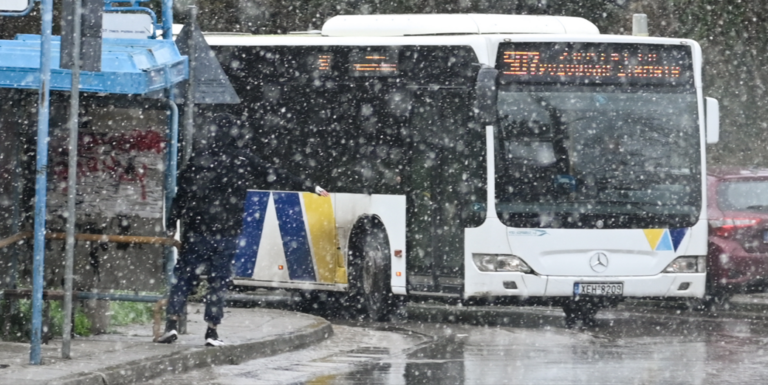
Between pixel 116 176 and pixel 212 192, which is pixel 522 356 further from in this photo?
pixel 116 176

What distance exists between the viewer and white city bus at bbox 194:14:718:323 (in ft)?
45.2

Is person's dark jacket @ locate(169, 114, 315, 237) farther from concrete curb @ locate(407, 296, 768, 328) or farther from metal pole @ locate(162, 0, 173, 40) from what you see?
concrete curb @ locate(407, 296, 768, 328)

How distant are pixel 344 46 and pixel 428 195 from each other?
196 cm

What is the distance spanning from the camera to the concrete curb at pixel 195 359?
906 cm

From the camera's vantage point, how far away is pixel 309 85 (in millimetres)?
15453

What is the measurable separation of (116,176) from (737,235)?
7.40 meters

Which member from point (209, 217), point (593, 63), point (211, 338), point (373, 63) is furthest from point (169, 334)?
point (593, 63)

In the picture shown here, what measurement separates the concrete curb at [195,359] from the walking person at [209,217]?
0.18 meters

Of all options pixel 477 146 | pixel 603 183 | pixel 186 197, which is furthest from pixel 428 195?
pixel 186 197

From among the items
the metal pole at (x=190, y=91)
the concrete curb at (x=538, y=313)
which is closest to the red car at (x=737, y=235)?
the concrete curb at (x=538, y=313)

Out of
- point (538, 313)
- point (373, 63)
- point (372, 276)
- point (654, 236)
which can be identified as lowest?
point (538, 313)

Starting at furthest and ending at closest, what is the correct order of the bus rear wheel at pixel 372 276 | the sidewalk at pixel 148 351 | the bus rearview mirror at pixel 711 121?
the bus rear wheel at pixel 372 276
the bus rearview mirror at pixel 711 121
the sidewalk at pixel 148 351

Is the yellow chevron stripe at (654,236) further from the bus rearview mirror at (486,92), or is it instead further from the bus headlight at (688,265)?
the bus rearview mirror at (486,92)

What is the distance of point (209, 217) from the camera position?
1077 centimetres
